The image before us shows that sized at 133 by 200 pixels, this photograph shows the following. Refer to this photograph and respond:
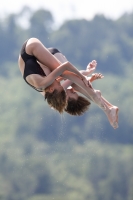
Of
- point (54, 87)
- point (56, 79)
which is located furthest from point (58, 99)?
point (56, 79)

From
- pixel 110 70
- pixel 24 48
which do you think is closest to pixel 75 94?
pixel 24 48

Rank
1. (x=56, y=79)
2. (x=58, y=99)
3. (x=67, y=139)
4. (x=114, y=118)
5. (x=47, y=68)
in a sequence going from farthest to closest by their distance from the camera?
1. (x=67, y=139)
2. (x=114, y=118)
3. (x=47, y=68)
4. (x=56, y=79)
5. (x=58, y=99)

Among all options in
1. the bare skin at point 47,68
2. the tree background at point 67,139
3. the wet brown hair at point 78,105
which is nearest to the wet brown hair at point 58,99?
the bare skin at point 47,68

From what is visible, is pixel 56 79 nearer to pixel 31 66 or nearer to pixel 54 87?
pixel 54 87

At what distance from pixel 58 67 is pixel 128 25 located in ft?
88.2

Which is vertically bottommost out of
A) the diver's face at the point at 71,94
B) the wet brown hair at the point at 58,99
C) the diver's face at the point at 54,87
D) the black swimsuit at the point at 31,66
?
the wet brown hair at the point at 58,99

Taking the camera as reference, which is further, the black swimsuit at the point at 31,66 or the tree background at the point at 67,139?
the tree background at the point at 67,139

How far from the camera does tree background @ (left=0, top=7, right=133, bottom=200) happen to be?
20.6 metres

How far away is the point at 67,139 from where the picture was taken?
2273 centimetres

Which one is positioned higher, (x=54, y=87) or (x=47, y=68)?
(x=47, y=68)

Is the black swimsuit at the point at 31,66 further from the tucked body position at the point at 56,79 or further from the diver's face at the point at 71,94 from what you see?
the diver's face at the point at 71,94

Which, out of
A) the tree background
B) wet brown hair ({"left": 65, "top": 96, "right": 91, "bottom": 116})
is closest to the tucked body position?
wet brown hair ({"left": 65, "top": 96, "right": 91, "bottom": 116})

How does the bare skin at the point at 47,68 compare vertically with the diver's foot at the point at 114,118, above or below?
above

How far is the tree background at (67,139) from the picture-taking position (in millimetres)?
20578
